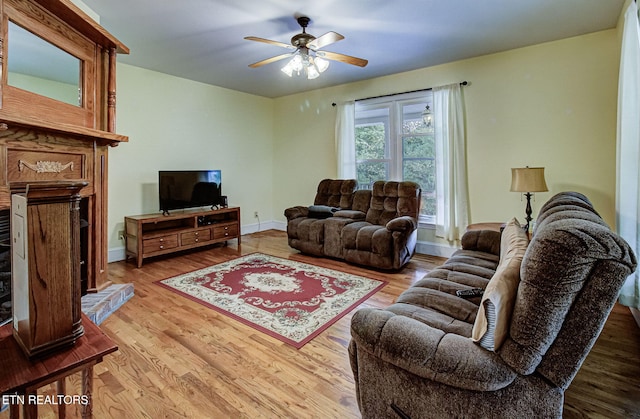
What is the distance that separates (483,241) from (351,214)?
1.86 m

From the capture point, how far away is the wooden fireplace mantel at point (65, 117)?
1925 mm

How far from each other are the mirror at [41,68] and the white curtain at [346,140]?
137 inches

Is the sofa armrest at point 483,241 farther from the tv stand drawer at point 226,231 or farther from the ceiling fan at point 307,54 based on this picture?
the tv stand drawer at point 226,231

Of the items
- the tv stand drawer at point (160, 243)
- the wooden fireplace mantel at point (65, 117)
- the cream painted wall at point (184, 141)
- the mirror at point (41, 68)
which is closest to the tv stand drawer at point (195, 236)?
the tv stand drawer at point (160, 243)

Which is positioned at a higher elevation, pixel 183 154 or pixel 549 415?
pixel 183 154

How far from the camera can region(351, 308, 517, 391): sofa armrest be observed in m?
1.10

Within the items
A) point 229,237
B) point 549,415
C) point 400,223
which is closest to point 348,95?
point 400,223

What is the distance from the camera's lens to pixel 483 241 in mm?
2854

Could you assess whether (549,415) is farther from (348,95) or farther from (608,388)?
(348,95)

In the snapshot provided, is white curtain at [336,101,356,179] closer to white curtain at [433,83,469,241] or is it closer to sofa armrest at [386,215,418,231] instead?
white curtain at [433,83,469,241]

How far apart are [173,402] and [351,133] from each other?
4.33 meters

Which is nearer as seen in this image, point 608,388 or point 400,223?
point 608,388

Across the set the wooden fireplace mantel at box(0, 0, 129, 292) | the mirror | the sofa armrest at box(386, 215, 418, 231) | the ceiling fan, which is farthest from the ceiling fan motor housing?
the sofa armrest at box(386, 215, 418, 231)

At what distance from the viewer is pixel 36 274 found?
84cm
